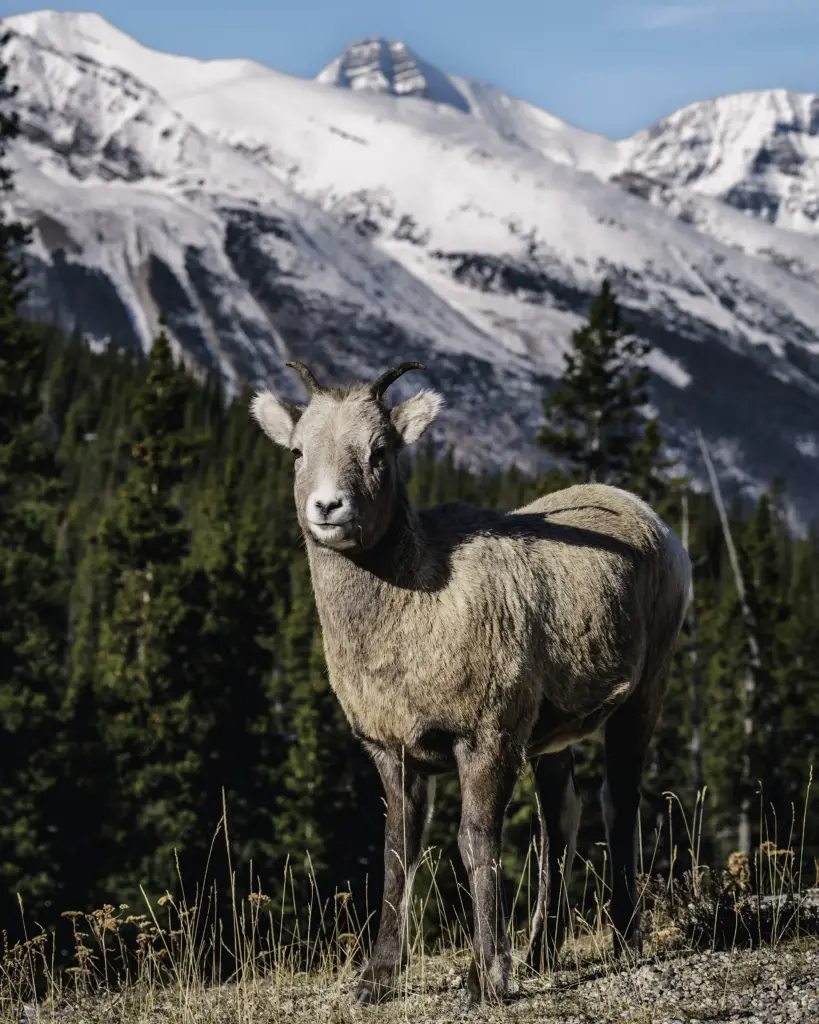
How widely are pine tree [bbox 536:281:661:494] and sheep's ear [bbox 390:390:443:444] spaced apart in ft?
100

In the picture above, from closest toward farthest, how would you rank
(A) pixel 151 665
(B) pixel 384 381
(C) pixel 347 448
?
1. (C) pixel 347 448
2. (B) pixel 384 381
3. (A) pixel 151 665

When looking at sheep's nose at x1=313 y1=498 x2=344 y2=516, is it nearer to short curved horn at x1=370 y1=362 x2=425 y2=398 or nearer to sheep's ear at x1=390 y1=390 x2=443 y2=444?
sheep's ear at x1=390 y1=390 x2=443 y2=444

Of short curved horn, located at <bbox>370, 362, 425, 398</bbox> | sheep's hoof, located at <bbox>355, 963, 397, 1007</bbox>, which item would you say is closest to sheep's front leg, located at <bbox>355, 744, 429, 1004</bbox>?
sheep's hoof, located at <bbox>355, 963, 397, 1007</bbox>

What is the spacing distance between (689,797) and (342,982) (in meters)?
47.0

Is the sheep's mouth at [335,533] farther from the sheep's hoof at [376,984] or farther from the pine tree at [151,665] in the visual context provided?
the pine tree at [151,665]

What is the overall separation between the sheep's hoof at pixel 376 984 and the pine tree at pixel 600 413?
103ft

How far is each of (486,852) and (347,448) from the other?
8.18 feet

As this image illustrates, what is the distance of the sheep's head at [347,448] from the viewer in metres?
7.98

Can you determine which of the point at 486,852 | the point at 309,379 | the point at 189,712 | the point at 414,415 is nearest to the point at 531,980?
the point at 486,852

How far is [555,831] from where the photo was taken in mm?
9836

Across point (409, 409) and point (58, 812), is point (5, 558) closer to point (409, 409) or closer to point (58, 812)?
point (58, 812)

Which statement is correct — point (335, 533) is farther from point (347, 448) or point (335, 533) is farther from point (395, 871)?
point (395, 871)

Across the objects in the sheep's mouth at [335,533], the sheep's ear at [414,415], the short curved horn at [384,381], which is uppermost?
the short curved horn at [384,381]

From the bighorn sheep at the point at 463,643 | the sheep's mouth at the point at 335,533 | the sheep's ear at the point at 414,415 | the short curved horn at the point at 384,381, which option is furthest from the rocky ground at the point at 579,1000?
the short curved horn at the point at 384,381
